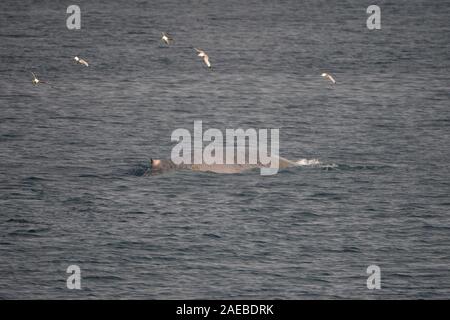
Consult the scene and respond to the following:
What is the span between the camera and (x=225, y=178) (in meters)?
72.6

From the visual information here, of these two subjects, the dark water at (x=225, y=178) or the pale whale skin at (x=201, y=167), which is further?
the pale whale skin at (x=201, y=167)

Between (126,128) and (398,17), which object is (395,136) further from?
(398,17)

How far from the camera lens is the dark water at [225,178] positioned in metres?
55.6

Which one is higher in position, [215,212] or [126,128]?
[126,128]

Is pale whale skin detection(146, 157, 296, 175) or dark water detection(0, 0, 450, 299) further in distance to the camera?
pale whale skin detection(146, 157, 296, 175)

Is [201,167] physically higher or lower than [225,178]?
higher

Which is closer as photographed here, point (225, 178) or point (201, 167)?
point (225, 178)

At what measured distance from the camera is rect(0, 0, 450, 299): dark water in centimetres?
5562

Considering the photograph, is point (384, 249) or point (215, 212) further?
point (215, 212)

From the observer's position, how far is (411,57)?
135 metres
